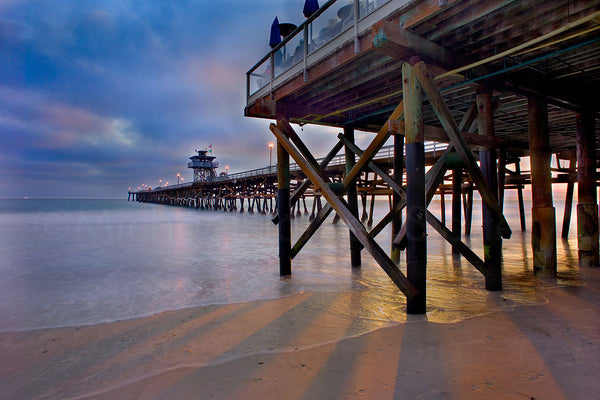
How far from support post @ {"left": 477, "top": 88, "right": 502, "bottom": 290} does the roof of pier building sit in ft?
1.06

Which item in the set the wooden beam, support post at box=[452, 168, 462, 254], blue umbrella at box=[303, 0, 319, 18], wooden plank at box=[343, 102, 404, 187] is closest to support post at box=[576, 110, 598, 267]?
support post at box=[452, 168, 462, 254]

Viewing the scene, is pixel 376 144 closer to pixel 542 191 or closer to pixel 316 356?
pixel 316 356

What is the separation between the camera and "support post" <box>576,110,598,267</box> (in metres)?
6.41

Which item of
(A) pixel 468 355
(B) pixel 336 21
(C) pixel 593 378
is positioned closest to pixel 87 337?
(A) pixel 468 355

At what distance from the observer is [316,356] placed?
3086mm

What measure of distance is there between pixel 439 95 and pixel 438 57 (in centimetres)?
53

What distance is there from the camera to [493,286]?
5.02m

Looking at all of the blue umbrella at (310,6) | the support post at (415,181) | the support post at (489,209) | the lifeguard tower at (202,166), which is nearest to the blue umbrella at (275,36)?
→ the blue umbrella at (310,6)

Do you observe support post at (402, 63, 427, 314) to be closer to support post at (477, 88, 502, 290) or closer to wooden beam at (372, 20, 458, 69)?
wooden beam at (372, 20, 458, 69)

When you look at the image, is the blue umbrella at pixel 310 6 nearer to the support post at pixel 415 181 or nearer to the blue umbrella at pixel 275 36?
the blue umbrella at pixel 275 36

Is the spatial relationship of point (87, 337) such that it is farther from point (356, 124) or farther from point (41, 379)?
point (356, 124)

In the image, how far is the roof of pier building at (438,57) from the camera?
354 cm

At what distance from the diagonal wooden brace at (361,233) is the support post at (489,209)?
5.42ft

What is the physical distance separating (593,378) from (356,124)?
19.2 feet
